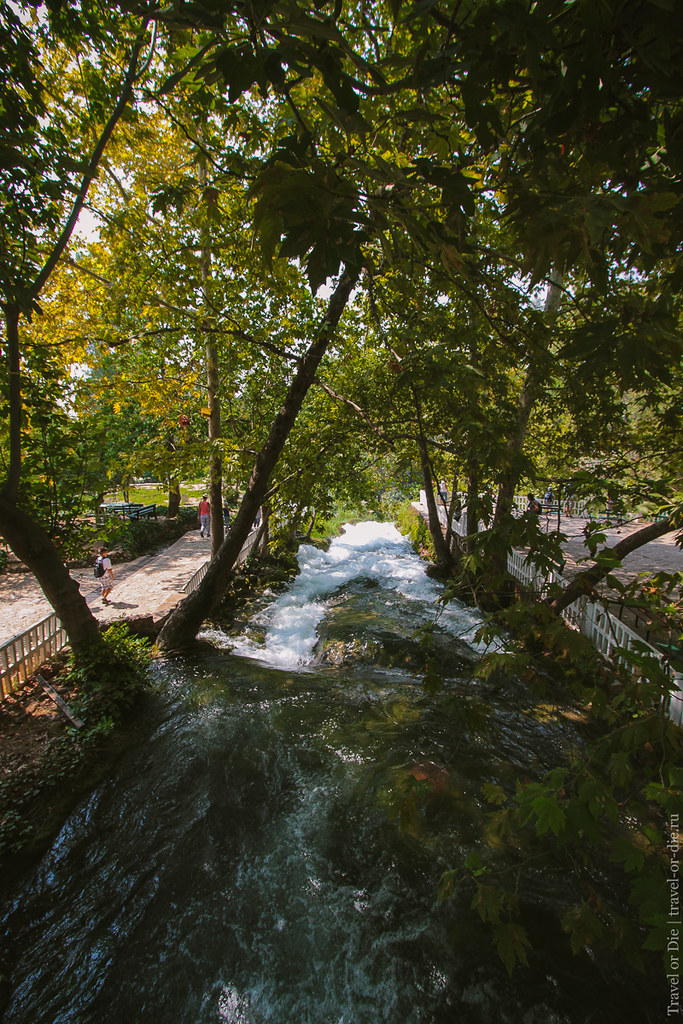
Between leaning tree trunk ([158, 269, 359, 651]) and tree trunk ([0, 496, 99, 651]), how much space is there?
188 centimetres

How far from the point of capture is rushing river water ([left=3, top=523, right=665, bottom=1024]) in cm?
274

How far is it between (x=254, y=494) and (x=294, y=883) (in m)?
4.98

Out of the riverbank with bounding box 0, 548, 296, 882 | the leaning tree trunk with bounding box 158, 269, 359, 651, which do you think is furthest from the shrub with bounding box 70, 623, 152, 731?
the leaning tree trunk with bounding box 158, 269, 359, 651

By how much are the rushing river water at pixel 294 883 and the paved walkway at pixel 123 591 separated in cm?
347

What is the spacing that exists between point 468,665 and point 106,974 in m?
5.91

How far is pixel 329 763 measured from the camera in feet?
15.8

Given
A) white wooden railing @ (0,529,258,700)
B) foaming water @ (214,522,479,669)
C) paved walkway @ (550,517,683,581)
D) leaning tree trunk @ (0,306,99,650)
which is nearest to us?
leaning tree trunk @ (0,306,99,650)

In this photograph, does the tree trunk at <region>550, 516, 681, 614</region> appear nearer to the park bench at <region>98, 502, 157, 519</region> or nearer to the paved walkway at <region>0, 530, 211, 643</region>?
the paved walkway at <region>0, 530, 211, 643</region>

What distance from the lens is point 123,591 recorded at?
10383 millimetres

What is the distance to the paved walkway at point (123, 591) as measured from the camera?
8539 mm

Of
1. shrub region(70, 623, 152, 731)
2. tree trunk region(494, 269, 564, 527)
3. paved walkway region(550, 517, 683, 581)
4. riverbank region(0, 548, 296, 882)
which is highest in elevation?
tree trunk region(494, 269, 564, 527)

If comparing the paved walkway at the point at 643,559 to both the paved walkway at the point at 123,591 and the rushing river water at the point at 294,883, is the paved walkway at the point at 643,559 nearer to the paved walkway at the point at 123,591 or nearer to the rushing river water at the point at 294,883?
the rushing river water at the point at 294,883

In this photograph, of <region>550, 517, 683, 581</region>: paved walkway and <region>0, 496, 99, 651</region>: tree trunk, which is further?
<region>550, 517, 683, 581</region>: paved walkway

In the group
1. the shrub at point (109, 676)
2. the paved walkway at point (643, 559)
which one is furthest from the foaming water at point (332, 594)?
the paved walkway at point (643, 559)
